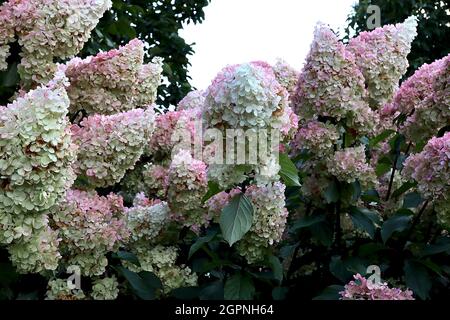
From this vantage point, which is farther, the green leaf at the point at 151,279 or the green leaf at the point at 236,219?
→ the green leaf at the point at 151,279

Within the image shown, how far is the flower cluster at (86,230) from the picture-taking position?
6.57 ft

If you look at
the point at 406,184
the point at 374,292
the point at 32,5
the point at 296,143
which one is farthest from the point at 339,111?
the point at 32,5

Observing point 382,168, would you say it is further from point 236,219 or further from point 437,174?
point 236,219

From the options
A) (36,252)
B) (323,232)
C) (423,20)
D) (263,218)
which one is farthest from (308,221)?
(423,20)

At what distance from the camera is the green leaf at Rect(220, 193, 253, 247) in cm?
187

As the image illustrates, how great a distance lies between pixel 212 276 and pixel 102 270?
571mm

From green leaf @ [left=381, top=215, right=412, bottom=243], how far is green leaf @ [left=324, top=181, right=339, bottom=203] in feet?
0.62

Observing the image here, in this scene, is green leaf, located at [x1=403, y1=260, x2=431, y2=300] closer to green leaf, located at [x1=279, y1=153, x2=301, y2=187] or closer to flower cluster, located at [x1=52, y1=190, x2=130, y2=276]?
green leaf, located at [x1=279, y1=153, x2=301, y2=187]

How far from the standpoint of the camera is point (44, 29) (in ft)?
6.96

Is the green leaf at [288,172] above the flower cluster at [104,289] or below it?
above

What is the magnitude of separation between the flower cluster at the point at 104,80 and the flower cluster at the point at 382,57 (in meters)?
0.80

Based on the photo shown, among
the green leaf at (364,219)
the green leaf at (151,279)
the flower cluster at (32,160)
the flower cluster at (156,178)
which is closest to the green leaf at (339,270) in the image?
the green leaf at (364,219)

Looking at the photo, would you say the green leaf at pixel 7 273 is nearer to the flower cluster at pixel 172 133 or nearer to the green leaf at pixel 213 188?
the green leaf at pixel 213 188

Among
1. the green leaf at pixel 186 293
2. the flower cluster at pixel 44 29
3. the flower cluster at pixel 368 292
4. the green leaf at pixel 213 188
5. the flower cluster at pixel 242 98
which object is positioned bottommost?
the flower cluster at pixel 368 292
